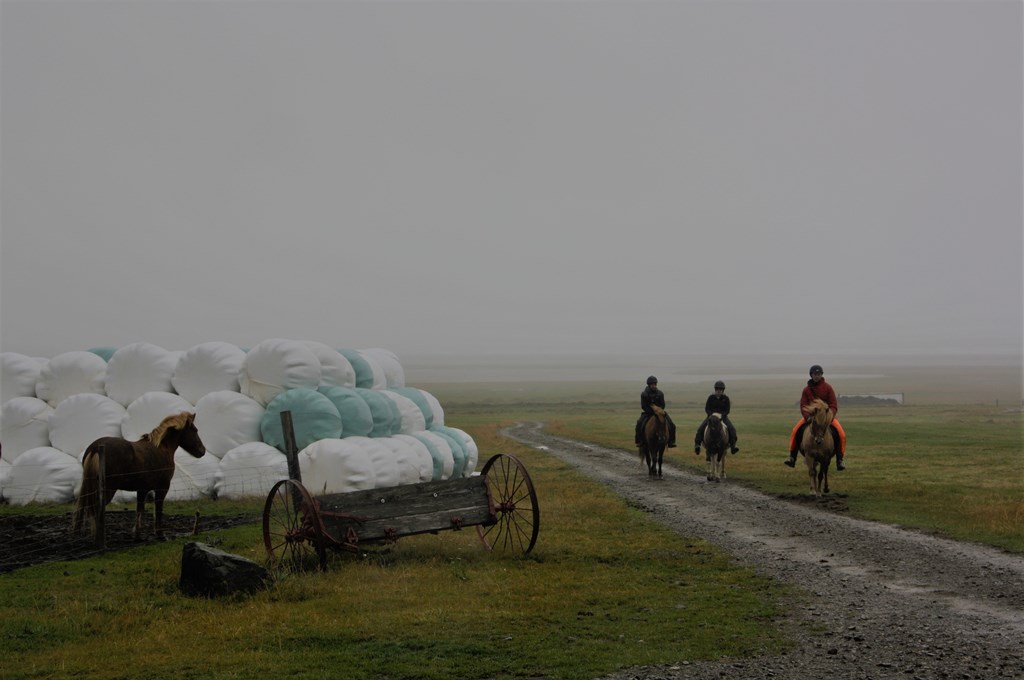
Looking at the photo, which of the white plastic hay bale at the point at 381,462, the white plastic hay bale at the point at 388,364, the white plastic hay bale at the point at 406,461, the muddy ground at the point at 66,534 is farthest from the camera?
the white plastic hay bale at the point at 388,364

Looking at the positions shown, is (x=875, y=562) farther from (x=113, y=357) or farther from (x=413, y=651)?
(x=113, y=357)

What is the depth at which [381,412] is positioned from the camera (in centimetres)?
2183

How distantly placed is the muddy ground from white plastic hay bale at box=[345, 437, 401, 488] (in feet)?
8.40

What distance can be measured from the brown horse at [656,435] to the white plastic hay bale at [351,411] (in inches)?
351

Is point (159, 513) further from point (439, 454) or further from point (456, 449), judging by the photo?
point (456, 449)

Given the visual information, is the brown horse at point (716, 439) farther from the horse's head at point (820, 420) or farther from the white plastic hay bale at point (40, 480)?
the white plastic hay bale at point (40, 480)

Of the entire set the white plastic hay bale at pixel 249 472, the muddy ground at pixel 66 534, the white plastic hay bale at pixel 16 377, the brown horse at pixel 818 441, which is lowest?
the muddy ground at pixel 66 534

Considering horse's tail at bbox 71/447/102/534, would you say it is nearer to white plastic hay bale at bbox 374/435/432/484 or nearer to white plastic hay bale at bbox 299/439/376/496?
white plastic hay bale at bbox 299/439/376/496

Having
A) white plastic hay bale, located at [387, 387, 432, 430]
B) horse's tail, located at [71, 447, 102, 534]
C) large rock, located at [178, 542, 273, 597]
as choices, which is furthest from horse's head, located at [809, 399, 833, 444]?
horse's tail, located at [71, 447, 102, 534]

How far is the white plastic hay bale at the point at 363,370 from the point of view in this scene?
24.7 metres

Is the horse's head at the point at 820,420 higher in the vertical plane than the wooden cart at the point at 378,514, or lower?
higher

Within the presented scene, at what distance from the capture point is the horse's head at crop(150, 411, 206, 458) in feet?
55.2

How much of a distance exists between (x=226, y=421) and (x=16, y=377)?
6937 millimetres

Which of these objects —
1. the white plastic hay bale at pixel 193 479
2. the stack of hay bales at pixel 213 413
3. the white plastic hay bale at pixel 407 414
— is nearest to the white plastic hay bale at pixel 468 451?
the stack of hay bales at pixel 213 413
